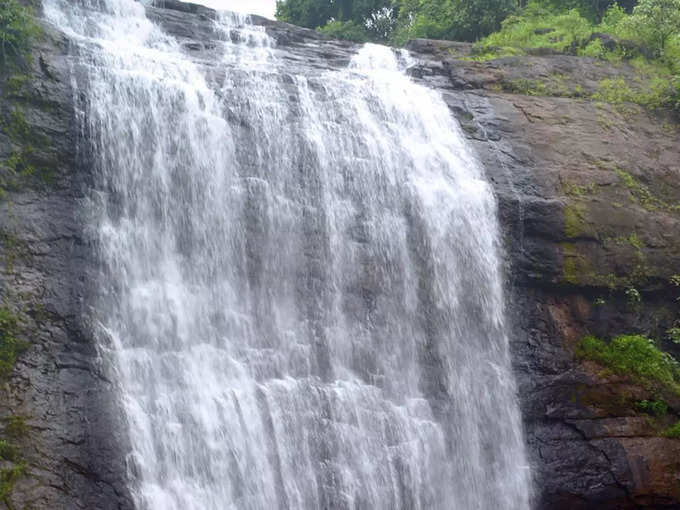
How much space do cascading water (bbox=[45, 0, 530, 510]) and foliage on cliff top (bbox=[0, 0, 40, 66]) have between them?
85 centimetres

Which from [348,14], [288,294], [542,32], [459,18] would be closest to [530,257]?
[288,294]

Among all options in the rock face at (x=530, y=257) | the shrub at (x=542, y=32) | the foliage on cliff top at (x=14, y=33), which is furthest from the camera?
the shrub at (x=542, y=32)

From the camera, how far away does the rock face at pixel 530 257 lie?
397 inches

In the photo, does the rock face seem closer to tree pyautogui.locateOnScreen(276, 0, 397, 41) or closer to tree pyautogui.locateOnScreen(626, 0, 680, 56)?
tree pyautogui.locateOnScreen(626, 0, 680, 56)

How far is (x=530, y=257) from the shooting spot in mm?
14023

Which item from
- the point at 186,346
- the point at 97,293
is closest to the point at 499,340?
the point at 186,346

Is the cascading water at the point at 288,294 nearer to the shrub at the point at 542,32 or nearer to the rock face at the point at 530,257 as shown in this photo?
the rock face at the point at 530,257

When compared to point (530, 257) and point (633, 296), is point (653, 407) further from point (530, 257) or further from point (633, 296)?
point (530, 257)

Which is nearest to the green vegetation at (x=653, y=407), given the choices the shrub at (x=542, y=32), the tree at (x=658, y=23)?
the shrub at (x=542, y=32)

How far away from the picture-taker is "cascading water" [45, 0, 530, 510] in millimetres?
10812

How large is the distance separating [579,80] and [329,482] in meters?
11.4

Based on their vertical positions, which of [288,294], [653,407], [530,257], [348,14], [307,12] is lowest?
[653,407]

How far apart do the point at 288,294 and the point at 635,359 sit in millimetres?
6266

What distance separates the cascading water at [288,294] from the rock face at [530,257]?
401 mm
